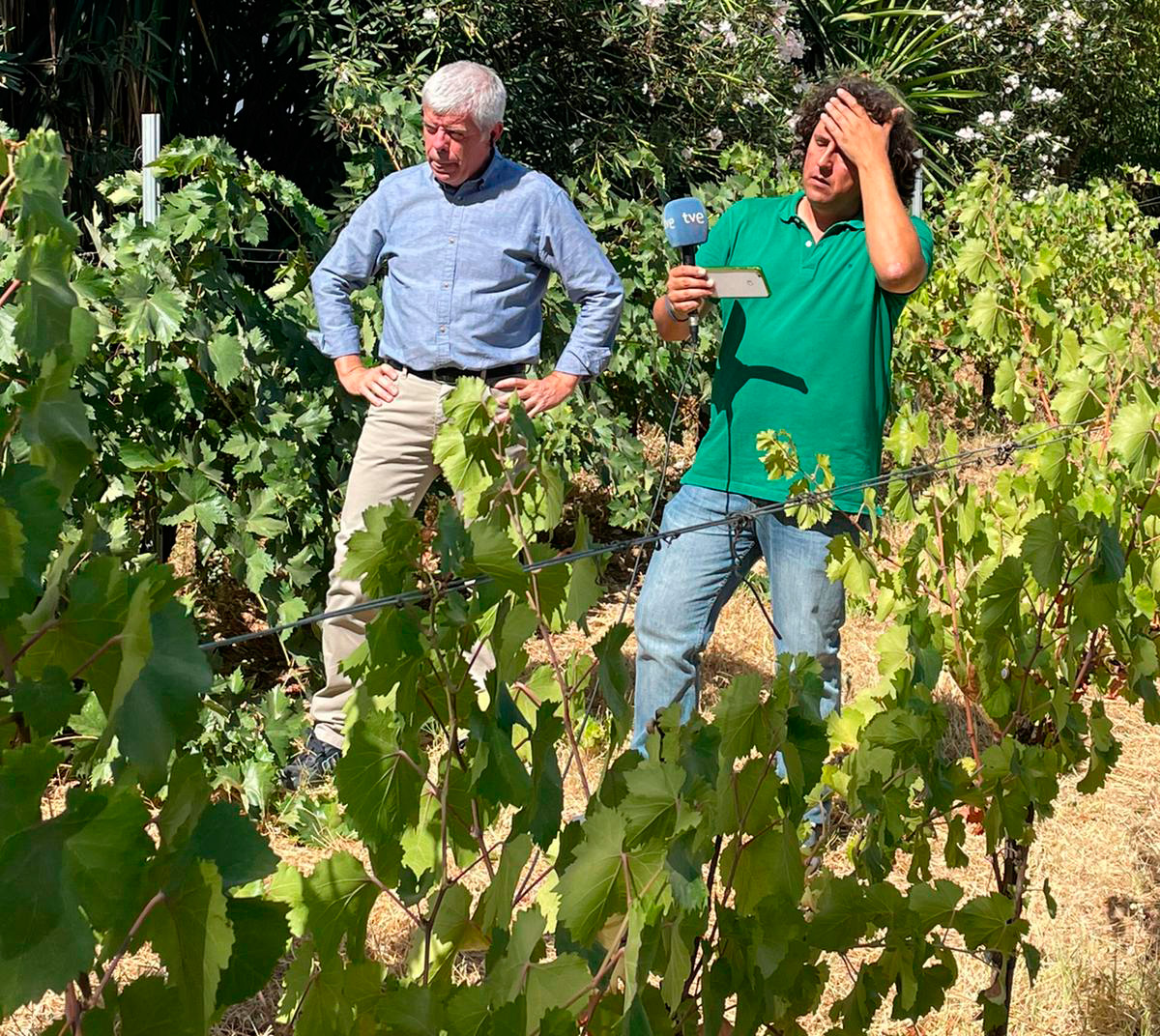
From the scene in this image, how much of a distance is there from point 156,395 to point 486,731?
9.15 feet

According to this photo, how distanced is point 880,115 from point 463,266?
104cm

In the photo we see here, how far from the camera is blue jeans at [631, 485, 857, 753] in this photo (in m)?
2.86

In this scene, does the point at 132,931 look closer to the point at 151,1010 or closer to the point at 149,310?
the point at 151,1010

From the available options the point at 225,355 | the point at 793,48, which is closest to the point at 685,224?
the point at 225,355

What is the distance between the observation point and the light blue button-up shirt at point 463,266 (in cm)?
343

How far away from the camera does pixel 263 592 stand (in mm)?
3846

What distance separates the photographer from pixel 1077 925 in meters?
2.97

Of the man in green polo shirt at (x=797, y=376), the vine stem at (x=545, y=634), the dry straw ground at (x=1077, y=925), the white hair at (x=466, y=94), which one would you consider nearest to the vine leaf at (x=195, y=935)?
the vine stem at (x=545, y=634)

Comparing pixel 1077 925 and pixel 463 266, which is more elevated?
pixel 463 266

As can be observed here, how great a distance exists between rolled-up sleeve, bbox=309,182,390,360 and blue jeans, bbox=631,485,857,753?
107cm

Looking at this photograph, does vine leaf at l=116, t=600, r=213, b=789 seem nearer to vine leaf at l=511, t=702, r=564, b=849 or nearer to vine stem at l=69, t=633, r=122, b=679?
vine stem at l=69, t=633, r=122, b=679

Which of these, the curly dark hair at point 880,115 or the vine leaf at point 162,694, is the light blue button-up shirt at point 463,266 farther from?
the vine leaf at point 162,694

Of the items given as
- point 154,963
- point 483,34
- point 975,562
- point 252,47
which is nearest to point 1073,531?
point 975,562

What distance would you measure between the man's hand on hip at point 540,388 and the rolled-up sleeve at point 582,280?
0.13 feet
